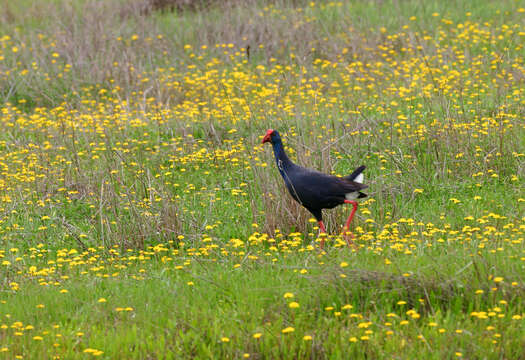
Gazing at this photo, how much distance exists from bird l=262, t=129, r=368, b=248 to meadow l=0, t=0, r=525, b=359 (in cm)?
37

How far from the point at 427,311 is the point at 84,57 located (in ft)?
33.7

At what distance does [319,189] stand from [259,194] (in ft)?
4.59

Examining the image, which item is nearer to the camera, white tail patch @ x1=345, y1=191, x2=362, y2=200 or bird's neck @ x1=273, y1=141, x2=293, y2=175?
white tail patch @ x1=345, y1=191, x2=362, y2=200

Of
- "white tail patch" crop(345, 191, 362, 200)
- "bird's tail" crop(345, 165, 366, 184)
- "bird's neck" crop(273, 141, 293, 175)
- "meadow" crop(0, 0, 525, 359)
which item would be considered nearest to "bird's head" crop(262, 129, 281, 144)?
"bird's neck" crop(273, 141, 293, 175)

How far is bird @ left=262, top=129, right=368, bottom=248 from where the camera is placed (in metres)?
6.74

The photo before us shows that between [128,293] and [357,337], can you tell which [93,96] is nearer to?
[128,293]


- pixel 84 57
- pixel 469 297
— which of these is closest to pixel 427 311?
pixel 469 297

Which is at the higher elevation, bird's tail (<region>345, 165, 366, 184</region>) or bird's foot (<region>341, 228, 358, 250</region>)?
bird's tail (<region>345, 165, 366, 184</region>)

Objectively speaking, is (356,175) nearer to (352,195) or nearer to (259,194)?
(352,195)

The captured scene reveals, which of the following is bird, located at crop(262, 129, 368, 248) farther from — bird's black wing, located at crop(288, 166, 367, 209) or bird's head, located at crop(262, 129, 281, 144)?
bird's head, located at crop(262, 129, 281, 144)

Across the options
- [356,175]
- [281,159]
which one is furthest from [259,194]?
[356,175]

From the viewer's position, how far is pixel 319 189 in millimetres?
6727

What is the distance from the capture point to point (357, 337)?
4898mm

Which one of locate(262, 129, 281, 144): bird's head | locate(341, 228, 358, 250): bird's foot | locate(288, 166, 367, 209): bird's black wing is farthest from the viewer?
locate(262, 129, 281, 144): bird's head
